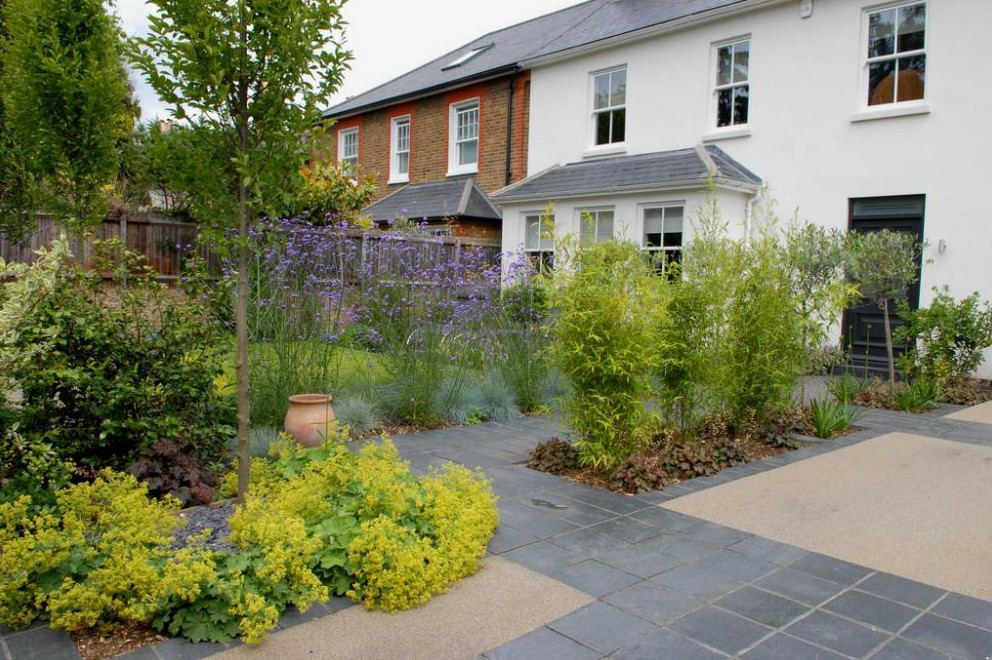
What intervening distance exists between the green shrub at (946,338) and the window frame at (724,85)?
4915 millimetres

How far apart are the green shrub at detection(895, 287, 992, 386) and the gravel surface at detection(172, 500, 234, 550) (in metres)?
9.01

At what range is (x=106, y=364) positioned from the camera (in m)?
4.53

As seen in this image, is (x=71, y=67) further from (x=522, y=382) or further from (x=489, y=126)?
(x=489, y=126)

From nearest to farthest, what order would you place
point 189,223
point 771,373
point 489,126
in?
point 771,373 < point 189,223 < point 489,126

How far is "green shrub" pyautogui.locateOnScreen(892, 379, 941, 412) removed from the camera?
9.09 m

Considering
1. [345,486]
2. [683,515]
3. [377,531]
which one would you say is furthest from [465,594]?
[683,515]

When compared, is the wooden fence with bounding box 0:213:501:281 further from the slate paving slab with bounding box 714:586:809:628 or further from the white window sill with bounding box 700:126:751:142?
the slate paving slab with bounding box 714:586:809:628

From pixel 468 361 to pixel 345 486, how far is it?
14.1 ft

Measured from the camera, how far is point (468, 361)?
841 centimetres

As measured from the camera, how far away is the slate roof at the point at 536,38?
15.0 metres

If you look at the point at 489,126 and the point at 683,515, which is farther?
the point at 489,126

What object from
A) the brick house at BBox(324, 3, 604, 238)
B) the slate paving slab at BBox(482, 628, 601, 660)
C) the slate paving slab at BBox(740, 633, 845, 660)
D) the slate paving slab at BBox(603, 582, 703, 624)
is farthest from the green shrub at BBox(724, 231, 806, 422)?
the brick house at BBox(324, 3, 604, 238)

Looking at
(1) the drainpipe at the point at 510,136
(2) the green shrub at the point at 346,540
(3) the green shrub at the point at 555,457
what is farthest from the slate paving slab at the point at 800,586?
(1) the drainpipe at the point at 510,136

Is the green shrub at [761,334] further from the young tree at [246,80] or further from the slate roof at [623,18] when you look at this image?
the slate roof at [623,18]
